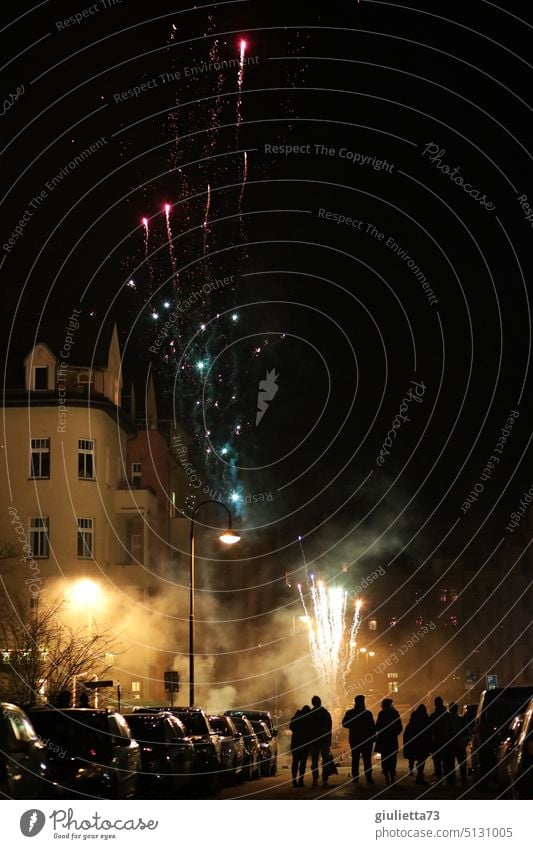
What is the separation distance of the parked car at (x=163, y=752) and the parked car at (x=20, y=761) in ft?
18.0

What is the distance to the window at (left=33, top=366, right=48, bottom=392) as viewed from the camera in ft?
191

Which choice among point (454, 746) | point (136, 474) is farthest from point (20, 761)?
point (136, 474)

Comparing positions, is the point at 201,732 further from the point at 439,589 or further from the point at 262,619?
the point at 439,589

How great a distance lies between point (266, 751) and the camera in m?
38.7

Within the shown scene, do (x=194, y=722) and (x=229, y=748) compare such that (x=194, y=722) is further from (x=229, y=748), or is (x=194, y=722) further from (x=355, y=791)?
(x=355, y=791)

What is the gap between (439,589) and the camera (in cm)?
15638

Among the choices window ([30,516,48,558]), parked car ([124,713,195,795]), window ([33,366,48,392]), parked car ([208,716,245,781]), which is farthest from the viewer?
window ([33,366,48,392])

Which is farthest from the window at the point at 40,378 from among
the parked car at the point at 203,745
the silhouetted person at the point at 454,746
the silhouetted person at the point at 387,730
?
the silhouetted person at the point at 387,730

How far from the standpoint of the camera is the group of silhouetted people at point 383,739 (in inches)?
1137

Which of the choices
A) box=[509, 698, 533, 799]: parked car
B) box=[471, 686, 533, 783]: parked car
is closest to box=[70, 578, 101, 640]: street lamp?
box=[471, 686, 533, 783]: parked car

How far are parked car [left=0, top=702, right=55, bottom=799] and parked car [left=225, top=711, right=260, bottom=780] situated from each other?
1625 centimetres

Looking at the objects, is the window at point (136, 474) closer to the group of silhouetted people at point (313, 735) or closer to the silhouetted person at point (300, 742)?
the silhouetted person at point (300, 742)

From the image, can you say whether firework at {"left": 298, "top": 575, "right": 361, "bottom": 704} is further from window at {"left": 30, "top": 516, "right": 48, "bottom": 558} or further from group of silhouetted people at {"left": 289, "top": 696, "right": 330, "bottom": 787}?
group of silhouetted people at {"left": 289, "top": 696, "right": 330, "bottom": 787}

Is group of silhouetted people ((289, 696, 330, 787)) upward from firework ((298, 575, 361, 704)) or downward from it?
downward
